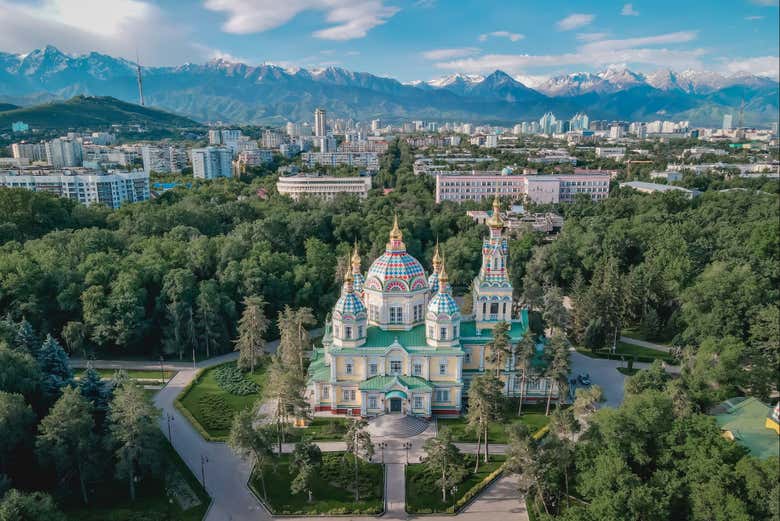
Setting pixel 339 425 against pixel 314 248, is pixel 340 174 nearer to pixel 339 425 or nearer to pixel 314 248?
pixel 314 248

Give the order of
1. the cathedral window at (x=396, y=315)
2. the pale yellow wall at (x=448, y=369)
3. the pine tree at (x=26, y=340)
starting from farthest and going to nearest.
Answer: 1. the cathedral window at (x=396, y=315)
2. the pale yellow wall at (x=448, y=369)
3. the pine tree at (x=26, y=340)

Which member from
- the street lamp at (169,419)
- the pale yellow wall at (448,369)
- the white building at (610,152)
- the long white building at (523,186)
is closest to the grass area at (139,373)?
the street lamp at (169,419)

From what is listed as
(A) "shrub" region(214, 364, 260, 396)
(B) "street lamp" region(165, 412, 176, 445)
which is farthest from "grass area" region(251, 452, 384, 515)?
(A) "shrub" region(214, 364, 260, 396)

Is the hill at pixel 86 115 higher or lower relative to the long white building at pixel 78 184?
higher

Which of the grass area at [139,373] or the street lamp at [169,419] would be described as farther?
the grass area at [139,373]

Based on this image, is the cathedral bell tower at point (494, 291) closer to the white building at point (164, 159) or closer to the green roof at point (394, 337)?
the green roof at point (394, 337)

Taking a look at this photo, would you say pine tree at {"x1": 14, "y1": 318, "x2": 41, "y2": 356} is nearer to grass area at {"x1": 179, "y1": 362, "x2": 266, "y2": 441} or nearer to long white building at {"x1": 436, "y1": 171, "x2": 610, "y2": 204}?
grass area at {"x1": 179, "y1": 362, "x2": 266, "y2": 441}
